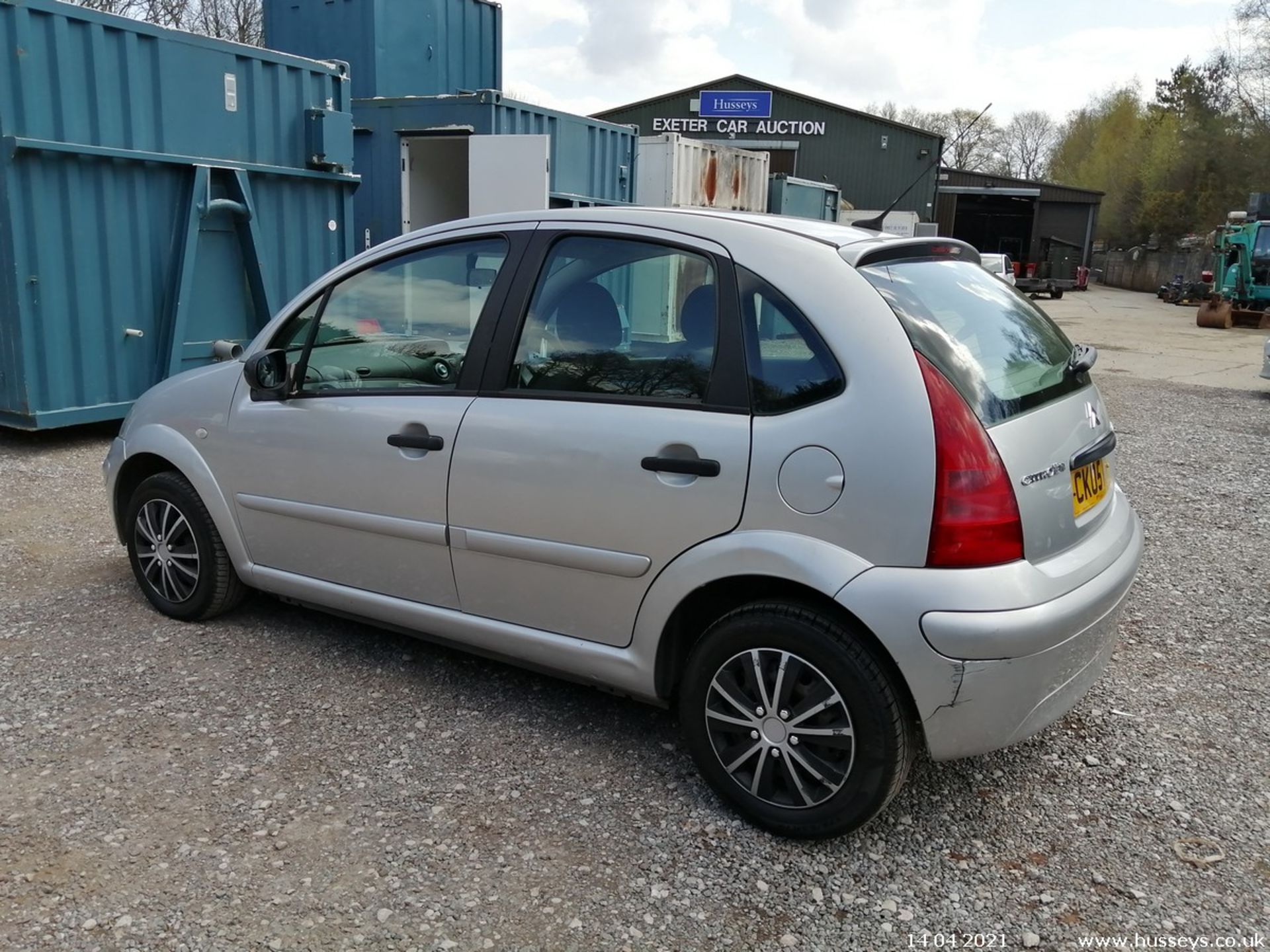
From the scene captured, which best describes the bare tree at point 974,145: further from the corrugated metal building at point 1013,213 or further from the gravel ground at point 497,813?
the gravel ground at point 497,813

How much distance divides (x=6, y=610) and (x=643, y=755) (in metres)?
3.02

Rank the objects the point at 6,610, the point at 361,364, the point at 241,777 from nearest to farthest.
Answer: the point at 241,777
the point at 361,364
the point at 6,610

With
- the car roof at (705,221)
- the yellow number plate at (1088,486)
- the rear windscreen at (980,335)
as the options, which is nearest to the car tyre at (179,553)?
the car roof at (705,221)

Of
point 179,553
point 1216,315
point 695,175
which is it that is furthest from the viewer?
point 1216,315

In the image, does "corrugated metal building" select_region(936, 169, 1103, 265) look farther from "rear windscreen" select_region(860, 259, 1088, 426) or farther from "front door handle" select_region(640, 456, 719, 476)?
"front door handle" select_region(640, 456, 719, 476)

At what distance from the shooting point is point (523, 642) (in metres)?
3.38

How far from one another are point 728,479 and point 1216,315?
27326mm

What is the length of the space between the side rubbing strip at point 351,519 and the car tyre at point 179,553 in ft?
1.03

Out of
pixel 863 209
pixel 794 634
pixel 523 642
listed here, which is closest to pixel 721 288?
pixel 794 634

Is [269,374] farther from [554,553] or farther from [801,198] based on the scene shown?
[801,198]

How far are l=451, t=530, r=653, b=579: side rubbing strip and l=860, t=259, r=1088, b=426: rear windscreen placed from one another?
1.01 metres

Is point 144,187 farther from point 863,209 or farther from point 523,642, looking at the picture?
point 863,209

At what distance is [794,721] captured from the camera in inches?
111

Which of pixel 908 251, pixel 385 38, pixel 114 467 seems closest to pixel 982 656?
pixel 908 251
